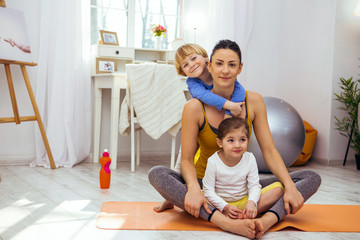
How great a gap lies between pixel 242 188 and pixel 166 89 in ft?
4.97

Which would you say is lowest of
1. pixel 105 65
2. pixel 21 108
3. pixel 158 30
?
Result: pixel 21 108

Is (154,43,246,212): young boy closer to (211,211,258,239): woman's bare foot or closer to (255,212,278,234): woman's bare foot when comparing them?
(211,211,258,239): woman's bare foot

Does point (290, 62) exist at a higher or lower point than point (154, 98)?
higher

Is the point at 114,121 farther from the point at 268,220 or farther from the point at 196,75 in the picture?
the point at 268,220

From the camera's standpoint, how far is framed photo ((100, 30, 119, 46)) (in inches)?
142

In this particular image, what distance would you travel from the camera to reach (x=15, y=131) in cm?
332

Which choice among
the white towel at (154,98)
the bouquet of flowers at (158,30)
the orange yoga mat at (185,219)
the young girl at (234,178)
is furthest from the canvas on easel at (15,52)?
the young girl at (234,178)

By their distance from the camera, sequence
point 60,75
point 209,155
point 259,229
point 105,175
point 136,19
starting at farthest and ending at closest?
point 136,19
point 60,75
point 105,175
point 209,155
point 259,229

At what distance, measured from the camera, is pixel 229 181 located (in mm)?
1734

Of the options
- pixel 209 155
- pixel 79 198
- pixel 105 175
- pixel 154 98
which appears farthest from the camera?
pixel 154 98

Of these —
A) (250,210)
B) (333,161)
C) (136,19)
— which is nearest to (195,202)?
(250,210)

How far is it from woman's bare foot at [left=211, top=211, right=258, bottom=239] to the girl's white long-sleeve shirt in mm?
→ 55

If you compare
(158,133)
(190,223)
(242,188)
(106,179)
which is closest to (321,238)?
(242,188)

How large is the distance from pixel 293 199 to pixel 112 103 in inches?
75.8
